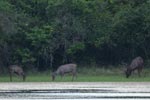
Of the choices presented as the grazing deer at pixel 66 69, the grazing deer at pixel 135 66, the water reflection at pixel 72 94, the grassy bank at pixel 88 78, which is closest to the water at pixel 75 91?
the water reflection at pixel 72 94

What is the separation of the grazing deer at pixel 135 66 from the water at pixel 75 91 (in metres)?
7.13

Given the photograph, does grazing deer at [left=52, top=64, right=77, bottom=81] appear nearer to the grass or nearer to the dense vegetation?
the grass

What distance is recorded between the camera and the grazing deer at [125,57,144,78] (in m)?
52.4

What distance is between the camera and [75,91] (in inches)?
1610

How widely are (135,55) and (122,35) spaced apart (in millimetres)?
2042

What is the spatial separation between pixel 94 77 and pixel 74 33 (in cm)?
564

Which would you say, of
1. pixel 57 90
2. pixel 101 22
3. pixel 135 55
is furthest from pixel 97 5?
pixel 57 90

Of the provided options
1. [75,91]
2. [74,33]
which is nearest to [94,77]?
[74,33]

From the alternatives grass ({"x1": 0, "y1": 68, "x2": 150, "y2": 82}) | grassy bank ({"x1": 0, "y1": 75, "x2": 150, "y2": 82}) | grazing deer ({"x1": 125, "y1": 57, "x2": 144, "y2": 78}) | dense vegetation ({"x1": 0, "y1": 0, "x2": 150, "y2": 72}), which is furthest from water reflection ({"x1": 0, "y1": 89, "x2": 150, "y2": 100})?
dense vegetation ({"x1": 0, "y1": 0, "x2": 150, "y2": 72})

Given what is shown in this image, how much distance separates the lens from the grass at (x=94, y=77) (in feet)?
162

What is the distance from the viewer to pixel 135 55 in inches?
2247

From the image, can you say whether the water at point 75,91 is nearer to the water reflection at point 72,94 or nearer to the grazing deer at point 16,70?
the water reflection at point 72,94

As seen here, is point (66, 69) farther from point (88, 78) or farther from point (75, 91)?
point (75, 91)

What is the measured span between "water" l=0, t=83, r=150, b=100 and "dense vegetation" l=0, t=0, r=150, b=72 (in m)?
8.59
